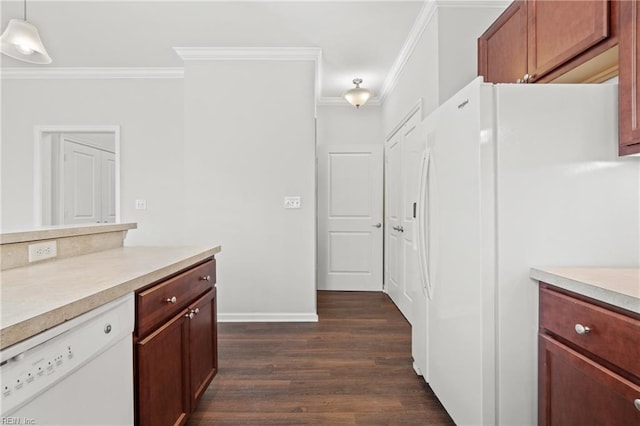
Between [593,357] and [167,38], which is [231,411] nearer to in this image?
[593,357]

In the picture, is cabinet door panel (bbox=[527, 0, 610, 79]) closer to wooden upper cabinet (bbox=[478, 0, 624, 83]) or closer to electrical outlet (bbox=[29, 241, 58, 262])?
wooden upper cabinet (bbox=[478, 0, 624, 83])

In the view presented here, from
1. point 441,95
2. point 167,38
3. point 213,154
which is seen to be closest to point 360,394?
point 441,95

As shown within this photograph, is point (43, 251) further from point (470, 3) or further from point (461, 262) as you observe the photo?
point (470, 3)

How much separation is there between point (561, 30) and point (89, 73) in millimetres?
4501

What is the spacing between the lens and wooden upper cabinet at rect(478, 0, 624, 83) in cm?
138

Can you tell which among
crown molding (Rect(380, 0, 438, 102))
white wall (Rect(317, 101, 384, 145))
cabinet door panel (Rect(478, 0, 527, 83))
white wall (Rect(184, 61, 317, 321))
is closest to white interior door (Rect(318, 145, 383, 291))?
white wall (Rect(317, 101, 384, 145))

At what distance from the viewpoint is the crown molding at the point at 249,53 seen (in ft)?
11.0

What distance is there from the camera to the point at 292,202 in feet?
11.3

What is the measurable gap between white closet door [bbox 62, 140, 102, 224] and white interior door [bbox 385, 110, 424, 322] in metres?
4.12

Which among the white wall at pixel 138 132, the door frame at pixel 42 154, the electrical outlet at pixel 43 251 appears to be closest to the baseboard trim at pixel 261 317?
the white wall at pixel 138 132

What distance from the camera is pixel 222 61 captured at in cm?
342

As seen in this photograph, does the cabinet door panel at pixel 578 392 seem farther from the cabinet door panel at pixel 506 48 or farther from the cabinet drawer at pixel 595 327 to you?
the cabinet door panel at pixel 506 48

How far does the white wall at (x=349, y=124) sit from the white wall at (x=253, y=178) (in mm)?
1460

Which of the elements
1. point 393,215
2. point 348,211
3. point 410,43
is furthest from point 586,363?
point 348,211
